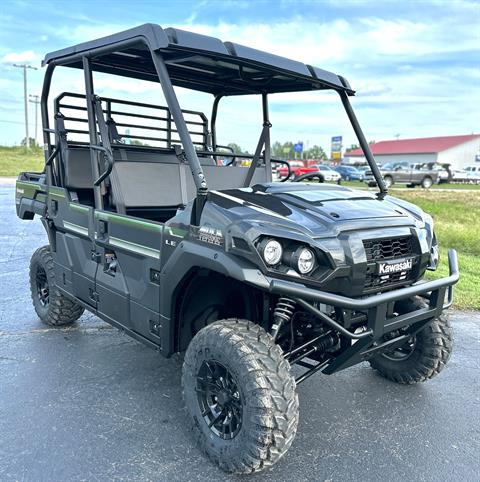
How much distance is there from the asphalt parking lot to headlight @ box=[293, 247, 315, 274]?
107 centimetres

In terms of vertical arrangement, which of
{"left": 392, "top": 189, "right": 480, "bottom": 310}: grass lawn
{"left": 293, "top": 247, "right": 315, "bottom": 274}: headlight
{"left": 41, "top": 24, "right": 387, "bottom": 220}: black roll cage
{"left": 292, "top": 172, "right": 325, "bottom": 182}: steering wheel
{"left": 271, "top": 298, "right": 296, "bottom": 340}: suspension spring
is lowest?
{"left": 392, "top": 189, "right": 480, "bottom": 310}: grass lawn

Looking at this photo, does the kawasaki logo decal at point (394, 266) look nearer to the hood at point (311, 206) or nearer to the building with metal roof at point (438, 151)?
the hood at point (311, 206)

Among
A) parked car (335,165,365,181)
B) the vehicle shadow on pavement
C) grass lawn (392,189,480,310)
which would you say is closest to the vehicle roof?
the vehicle shadow on pavement

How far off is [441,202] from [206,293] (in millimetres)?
13103

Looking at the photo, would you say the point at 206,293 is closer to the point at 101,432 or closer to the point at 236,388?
the point at 236,388

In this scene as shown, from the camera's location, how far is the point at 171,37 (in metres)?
2.73

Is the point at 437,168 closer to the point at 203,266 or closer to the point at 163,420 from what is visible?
the point at 163,420

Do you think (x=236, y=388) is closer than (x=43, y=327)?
Yes

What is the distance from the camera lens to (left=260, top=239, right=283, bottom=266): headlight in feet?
7.94

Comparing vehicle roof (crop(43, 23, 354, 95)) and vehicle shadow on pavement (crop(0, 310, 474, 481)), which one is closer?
vehicle shadow on pavement (crop(0, 310, 474, 481))

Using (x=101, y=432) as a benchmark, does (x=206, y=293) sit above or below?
above

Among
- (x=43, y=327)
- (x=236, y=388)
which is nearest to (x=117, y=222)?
(x=236, y=388)

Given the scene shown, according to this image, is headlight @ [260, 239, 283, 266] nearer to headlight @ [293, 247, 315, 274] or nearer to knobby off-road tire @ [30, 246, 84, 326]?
headlight @ [293, 247, 315, 274]

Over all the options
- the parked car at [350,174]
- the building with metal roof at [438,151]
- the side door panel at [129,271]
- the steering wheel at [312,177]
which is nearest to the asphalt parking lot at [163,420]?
the side door panel at [129,271]
